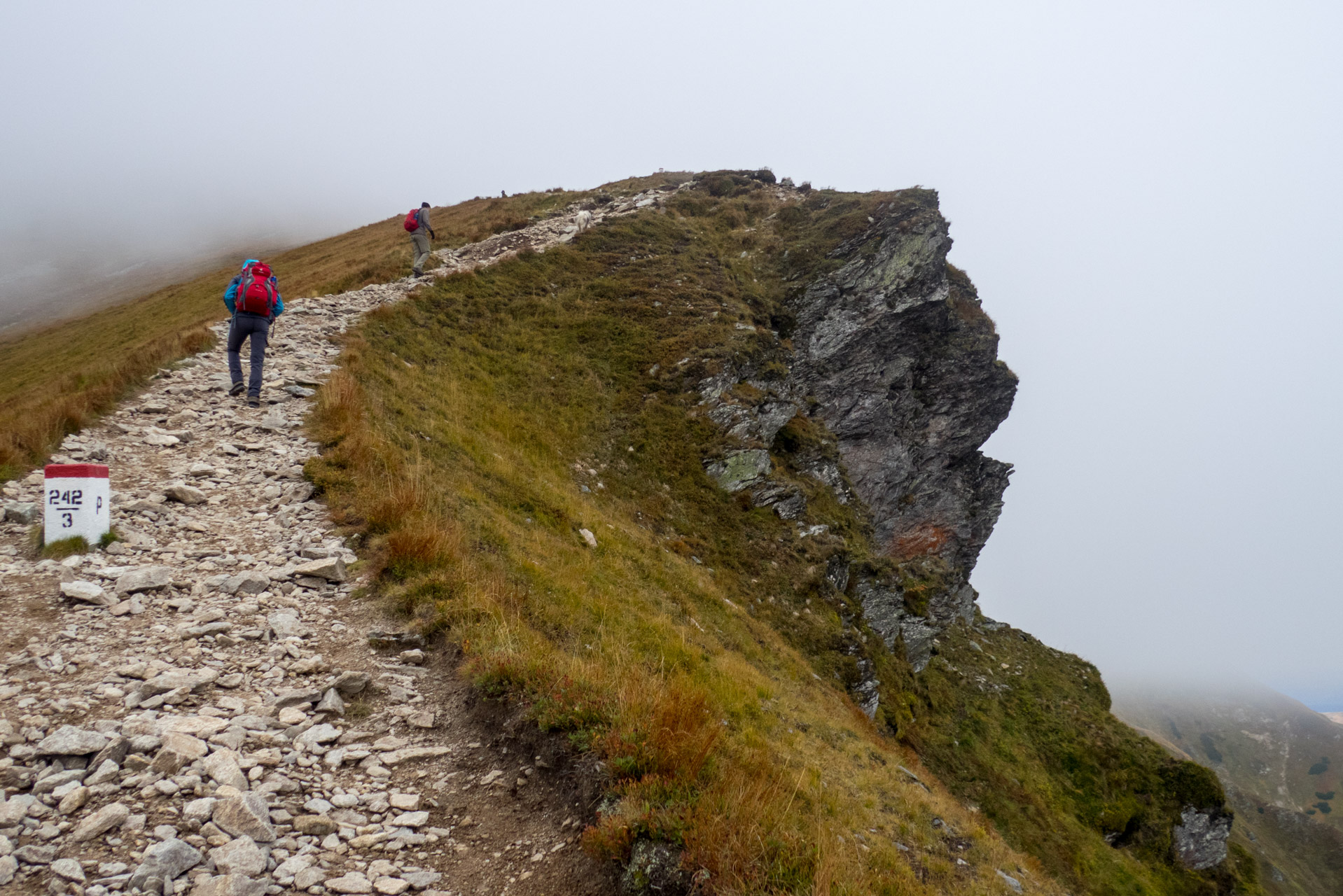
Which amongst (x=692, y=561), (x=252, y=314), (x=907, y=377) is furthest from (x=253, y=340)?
(x=907, y=377)

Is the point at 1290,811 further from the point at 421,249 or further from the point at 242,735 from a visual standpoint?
Answer: the point at 242,735

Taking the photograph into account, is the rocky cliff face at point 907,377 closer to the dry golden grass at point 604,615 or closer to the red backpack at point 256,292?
the dry golden grass at point 604,615

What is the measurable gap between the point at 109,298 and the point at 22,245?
53.3 m

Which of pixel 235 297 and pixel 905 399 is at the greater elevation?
pixel 235 297

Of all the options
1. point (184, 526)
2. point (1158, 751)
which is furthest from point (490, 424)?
point (1158, 751)

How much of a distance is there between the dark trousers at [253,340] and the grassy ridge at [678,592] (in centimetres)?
152

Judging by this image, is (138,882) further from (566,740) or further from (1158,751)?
(1158,751)

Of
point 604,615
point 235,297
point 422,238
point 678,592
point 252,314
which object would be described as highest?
point 422,238

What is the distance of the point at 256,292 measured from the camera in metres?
11.9

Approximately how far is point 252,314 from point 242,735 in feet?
34.2

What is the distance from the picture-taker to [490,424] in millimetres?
18766

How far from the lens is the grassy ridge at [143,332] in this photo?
998cm

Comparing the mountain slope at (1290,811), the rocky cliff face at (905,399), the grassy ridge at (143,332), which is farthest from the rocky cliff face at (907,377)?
the mountain slope at (1290,811)

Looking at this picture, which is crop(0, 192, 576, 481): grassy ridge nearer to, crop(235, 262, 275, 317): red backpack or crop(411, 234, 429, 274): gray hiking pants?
crop(411, 234, 429, 274): gray hiking pants
